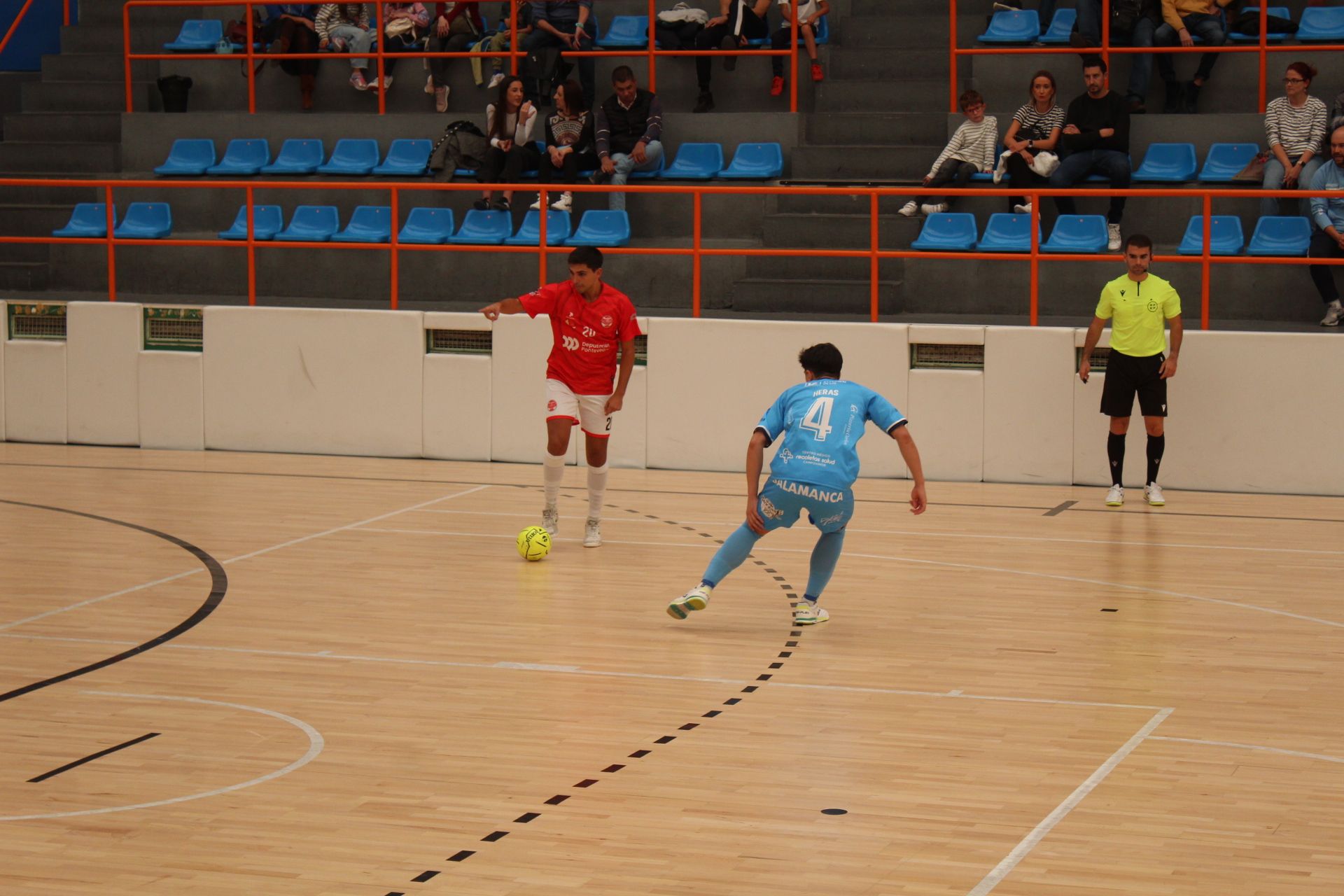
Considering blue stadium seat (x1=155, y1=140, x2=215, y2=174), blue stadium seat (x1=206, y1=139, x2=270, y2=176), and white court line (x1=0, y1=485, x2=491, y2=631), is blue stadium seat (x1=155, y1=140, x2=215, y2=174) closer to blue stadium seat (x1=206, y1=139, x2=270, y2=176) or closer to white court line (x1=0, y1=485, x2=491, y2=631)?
blue stadium seat (x1=206, y1=139, x2=270, y2=176)

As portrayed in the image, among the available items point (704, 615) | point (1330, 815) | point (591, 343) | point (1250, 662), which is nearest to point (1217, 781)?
point (1330, 815)

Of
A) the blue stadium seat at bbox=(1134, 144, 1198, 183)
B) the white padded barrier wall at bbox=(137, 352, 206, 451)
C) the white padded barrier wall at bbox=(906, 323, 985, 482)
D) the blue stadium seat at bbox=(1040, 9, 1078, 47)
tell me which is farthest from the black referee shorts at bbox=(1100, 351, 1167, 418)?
the white padded barrier wall at bbox=(137, 352, 206, 451)

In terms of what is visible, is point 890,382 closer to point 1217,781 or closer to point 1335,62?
point 1335,62

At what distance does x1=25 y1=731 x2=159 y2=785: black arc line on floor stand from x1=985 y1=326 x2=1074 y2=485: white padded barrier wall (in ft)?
30.3

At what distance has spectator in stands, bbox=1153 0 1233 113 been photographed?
18219mm

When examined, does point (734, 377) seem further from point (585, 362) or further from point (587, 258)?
point (587, 258)

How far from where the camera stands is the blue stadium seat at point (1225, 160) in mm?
17312

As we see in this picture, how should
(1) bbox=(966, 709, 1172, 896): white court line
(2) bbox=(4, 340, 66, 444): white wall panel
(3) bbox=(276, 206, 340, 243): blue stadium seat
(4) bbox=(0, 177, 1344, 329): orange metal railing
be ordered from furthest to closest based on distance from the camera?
(3) bbox=(276, 206, 340, 243): blue stadium seat
(2) bbox=(4, 340, 66, 444): white wall panel
(4) bbox=(0, 177, 1344, 329): orange metal railing
(1) bbox=(966, 709, 1172, 896): white court line

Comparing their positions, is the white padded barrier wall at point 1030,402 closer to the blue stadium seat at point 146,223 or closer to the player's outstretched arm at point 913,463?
the player's outstretched arm at point 913,463

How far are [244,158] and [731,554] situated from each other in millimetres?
13386

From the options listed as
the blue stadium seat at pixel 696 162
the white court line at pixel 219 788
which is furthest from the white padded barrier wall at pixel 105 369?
the white court line at pixel 219 788

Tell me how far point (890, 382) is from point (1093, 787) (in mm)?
8620

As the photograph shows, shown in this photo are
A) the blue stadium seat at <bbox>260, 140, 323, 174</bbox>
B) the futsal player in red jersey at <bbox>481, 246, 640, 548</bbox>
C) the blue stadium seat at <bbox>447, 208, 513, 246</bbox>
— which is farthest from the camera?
the blue stadium seat at <bbox>260, 140, 323, 174</bbox>

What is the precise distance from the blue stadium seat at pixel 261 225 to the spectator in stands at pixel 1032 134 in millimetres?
8306
